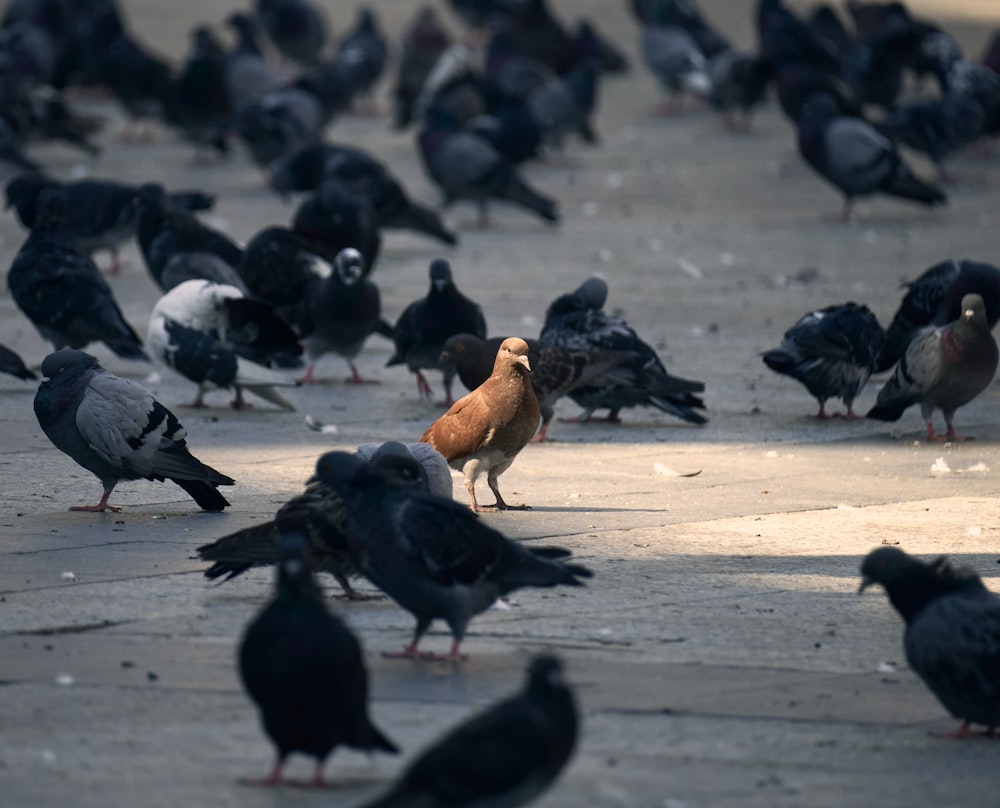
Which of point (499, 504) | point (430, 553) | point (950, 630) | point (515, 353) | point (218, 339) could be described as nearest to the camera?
point (950, 630)

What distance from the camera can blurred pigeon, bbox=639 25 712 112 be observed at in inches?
973

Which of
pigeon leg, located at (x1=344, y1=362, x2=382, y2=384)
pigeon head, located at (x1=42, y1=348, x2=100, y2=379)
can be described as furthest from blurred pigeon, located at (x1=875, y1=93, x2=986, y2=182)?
pigeon head, located at (x1=42, y1=348, x2=100, y2=379)

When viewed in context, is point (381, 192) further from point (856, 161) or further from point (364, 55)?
point (364, 55)

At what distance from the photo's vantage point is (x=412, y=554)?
5555 mm

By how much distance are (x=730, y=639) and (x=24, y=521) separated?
3.12 meters

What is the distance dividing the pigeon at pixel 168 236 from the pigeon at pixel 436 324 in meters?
2.15

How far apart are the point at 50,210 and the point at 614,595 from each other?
5.98 meters

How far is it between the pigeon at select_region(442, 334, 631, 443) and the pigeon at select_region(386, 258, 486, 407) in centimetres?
100

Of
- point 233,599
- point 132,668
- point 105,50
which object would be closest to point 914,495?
point 233,599

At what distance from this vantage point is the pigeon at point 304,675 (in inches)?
175

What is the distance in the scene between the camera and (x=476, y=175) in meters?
18.3

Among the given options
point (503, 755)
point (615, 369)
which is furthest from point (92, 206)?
point (503, 755)

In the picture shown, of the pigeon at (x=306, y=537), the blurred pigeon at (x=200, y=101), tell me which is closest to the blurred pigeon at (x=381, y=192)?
the blurred pigeon at (x=200, y=101)

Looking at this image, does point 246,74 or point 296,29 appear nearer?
point 246,74
